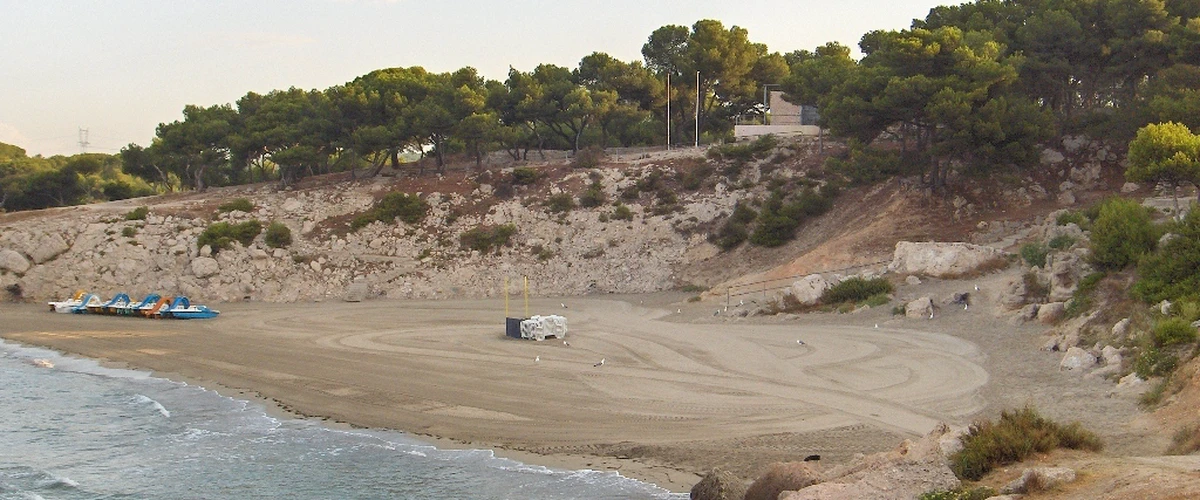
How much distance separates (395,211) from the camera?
58.1 metres

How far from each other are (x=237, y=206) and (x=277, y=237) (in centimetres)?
488

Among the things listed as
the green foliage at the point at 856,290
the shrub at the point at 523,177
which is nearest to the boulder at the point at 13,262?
the shrub at the point at 523,177

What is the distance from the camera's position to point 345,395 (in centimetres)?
2767

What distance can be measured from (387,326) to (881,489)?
29264 mm

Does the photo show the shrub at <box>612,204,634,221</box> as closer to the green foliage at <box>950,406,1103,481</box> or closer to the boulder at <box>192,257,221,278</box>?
the boulder at <box>192,257,221,278</box>

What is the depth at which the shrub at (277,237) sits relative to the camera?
2168 inches

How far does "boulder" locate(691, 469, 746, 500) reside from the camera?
16.5m

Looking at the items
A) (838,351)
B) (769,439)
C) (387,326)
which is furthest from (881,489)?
(387,326)

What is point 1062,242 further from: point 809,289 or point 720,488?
point 720,488

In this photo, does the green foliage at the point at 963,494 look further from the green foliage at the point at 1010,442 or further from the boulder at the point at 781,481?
the boulder at the point at 781,481

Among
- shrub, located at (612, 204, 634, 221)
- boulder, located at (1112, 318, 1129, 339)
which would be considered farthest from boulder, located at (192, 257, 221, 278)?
boulder, located at (1112, 318, 1129, 339)

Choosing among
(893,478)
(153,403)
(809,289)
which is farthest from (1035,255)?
(153,403)

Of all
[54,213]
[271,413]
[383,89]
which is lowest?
[271,413]

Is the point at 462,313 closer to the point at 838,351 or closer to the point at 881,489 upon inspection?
the point at 838,351
